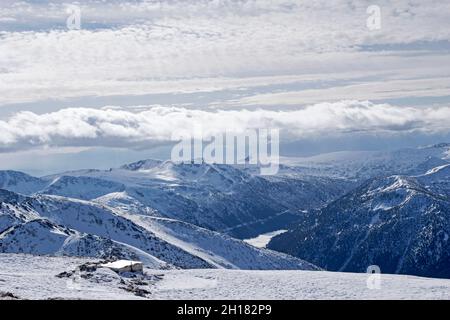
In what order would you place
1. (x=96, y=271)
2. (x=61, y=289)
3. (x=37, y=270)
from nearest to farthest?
(x=61, y=289)
(x=96, y=271)
(x=37, y=270)

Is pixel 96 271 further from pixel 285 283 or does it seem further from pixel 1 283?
pixel 285 283

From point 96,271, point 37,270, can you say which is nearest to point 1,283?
point 96,271
